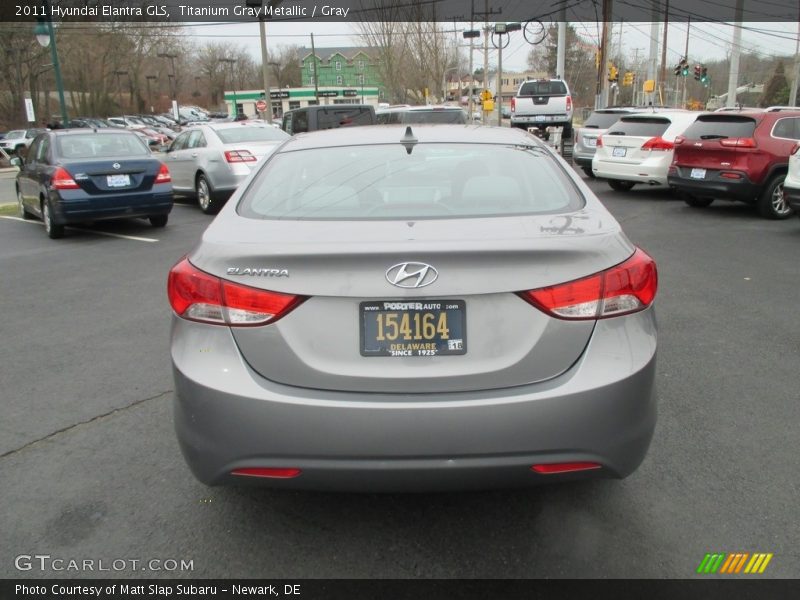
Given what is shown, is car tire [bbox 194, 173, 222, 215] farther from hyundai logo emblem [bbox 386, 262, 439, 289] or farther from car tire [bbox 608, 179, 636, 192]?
hyundai logo emblem [bbox 386, 262, 439, 289]

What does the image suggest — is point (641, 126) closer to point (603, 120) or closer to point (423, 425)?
point (603, 120)

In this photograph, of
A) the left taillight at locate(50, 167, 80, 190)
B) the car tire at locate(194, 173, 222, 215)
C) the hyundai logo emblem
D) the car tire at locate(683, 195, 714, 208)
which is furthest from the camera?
the car tire at locate(194, 173, 222, 215)

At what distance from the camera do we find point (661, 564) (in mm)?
2555

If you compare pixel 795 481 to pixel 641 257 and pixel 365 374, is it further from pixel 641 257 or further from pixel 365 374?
pixel 365 374

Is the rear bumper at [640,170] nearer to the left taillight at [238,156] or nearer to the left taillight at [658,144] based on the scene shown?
the left taillight at [658,144]

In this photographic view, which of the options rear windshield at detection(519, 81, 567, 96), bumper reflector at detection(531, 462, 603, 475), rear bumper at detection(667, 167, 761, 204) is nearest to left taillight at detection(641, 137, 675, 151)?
rear bumper at detection(667, 167, 761, 204)

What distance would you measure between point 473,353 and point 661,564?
114 centimetres

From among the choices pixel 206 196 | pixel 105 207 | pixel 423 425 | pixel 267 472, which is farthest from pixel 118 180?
pixel 423 425

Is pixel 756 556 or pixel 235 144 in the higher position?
pixel 235 144

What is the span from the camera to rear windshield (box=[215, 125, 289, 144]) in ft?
40.0


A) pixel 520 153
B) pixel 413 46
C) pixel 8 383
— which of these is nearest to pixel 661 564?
pixel 520 153

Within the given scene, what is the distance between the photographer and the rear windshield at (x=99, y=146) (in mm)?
10008

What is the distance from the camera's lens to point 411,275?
2240 mm

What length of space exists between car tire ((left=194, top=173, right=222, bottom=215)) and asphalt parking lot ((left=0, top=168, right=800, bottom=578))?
692cm
